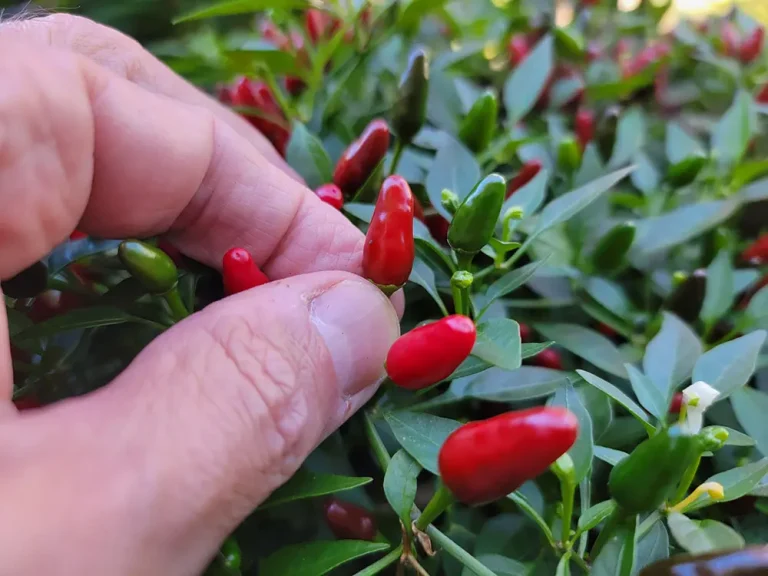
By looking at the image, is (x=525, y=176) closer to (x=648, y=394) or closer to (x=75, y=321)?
(x=648, y=394)

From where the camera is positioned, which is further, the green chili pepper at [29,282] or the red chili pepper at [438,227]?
the red chili pepper at [438,227]

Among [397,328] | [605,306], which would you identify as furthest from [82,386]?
[605,306]

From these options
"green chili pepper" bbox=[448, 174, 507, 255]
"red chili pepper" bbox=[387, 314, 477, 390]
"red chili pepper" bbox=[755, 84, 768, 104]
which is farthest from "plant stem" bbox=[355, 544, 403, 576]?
"red chili pepper" bbox=[755, 84, 768, 104]

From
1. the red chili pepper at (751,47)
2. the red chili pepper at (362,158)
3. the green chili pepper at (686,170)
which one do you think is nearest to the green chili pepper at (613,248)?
the green chili pepper at (686,170)

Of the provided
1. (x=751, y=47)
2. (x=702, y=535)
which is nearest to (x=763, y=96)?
(x=751, y=47)

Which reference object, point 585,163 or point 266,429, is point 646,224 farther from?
point 266,429

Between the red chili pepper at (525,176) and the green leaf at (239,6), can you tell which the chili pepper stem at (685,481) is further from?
the green leaf at (239,6)
